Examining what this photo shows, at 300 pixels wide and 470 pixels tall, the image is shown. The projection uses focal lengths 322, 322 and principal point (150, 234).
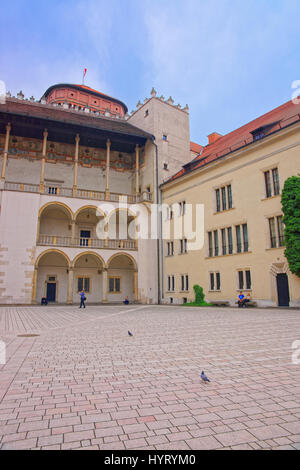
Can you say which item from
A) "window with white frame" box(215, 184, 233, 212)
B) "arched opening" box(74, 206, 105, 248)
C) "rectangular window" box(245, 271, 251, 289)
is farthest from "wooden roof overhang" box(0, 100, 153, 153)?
"rectangular window" box(245, 271, 251, 289)

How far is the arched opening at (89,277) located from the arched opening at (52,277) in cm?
111

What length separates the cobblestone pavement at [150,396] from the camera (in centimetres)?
300

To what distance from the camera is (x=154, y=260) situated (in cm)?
3322

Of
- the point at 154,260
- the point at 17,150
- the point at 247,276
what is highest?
the point at 17,150

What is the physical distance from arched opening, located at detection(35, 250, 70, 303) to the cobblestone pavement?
81.0 ft

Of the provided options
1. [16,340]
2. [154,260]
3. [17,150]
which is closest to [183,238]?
[154,260]

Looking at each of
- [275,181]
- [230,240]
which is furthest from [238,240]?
[275,181]

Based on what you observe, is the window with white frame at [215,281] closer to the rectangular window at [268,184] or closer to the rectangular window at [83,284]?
the rectangular window at [268,184]

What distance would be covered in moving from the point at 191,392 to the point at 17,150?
33.9 m

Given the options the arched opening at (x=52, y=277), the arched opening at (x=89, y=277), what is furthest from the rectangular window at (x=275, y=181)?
the arched opening at (x=52, y=277)

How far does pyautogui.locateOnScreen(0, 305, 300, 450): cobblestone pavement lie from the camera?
300 centimetres

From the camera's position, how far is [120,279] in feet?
115

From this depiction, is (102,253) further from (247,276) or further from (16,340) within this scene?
(16,340)

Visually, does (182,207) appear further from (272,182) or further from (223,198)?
(272,182)
